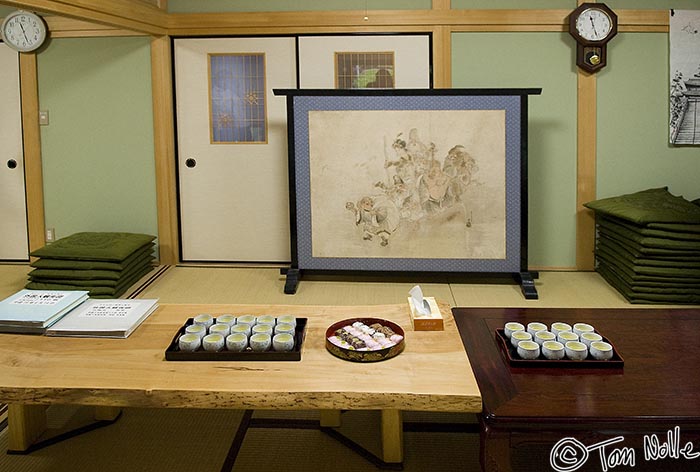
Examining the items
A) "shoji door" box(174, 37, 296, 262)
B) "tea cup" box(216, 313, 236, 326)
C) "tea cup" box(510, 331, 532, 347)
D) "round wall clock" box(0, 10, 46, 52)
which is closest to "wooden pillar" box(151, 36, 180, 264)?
"shoji door" box(174, 37, 296, 262)

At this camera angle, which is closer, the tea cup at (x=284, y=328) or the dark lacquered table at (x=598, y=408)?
the dark lacquered table at (x=598, y=408)

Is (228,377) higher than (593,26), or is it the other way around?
(593,26)

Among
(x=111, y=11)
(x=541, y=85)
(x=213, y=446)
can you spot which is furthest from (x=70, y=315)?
(x=541, y=85)

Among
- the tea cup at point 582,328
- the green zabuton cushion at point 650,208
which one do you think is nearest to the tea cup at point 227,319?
the tea cup at point 582,328

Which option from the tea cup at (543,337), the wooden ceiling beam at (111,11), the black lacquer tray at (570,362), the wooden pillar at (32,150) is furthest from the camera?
the wooden pillar at (32,150)

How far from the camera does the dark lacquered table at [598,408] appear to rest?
1.59 metres

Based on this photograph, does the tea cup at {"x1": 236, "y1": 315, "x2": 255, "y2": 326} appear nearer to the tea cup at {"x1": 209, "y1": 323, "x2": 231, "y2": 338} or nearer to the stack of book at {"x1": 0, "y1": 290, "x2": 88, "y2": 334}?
the tea cup at {"x1": 209, "y1": 323, "x2": 231, "y2": 338}

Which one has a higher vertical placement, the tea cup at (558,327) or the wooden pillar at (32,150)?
the wooden pillar at (32,150)

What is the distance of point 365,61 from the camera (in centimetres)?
458

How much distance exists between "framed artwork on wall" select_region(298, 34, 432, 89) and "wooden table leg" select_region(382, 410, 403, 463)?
111 inches

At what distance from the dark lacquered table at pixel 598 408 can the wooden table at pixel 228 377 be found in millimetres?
92

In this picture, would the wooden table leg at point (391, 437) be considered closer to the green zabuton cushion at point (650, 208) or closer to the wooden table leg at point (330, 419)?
the wooden table leg at point (330, 419)

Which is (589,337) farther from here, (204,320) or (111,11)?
(111,11)

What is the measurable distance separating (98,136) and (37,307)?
2.78 m
